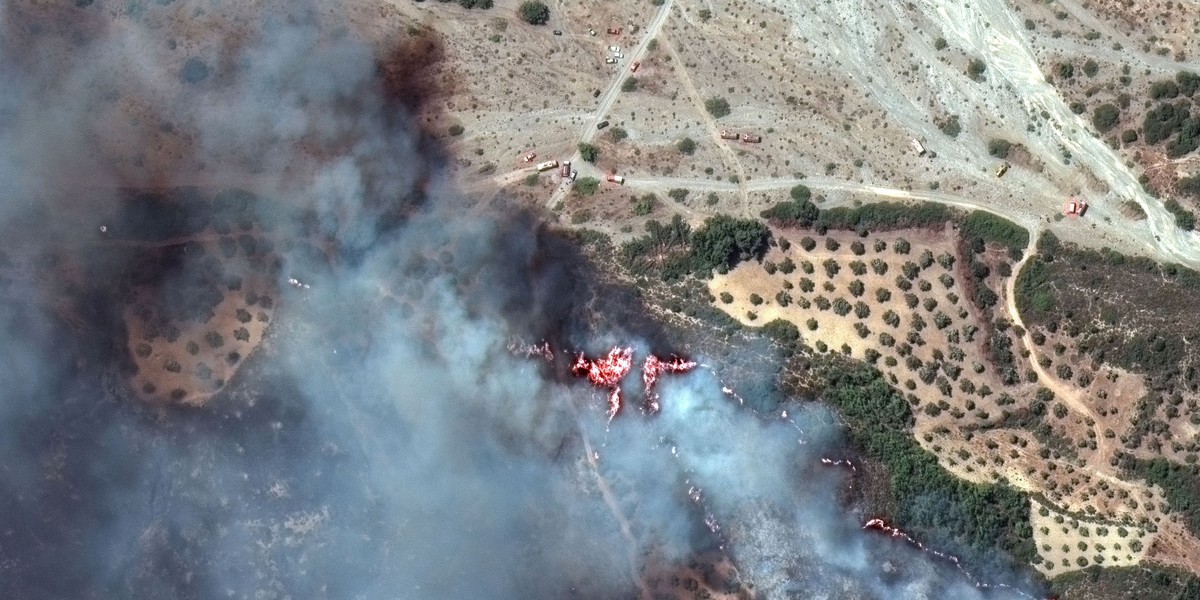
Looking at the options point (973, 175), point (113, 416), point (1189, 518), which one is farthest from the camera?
point (973, 175)

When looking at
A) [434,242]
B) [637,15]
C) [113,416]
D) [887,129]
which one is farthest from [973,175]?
[113,416]

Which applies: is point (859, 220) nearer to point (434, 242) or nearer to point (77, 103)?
point (434, 242)

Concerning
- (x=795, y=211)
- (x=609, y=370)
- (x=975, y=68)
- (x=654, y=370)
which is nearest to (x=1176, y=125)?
(x=975, y=68)

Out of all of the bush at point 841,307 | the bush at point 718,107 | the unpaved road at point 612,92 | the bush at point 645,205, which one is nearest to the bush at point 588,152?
the unpaved road at point 612,92

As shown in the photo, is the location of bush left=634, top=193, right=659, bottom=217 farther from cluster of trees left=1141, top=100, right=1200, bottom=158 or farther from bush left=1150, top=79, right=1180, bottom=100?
bush left=1150, top=79, right=1180, bottom=100

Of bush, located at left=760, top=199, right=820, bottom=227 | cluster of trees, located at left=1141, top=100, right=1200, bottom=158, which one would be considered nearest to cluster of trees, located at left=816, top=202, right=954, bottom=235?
bush, located at left=760, top=199, right=820, bottom=227

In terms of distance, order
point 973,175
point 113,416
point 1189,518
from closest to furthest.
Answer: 1. point 113,416
2. point 1189,518
3. point 973,175

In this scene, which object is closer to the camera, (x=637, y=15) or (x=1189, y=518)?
(x=1189, y=518)

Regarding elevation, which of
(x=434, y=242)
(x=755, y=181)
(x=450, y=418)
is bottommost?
(x=450, y=418)

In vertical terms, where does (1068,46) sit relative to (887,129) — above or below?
above
